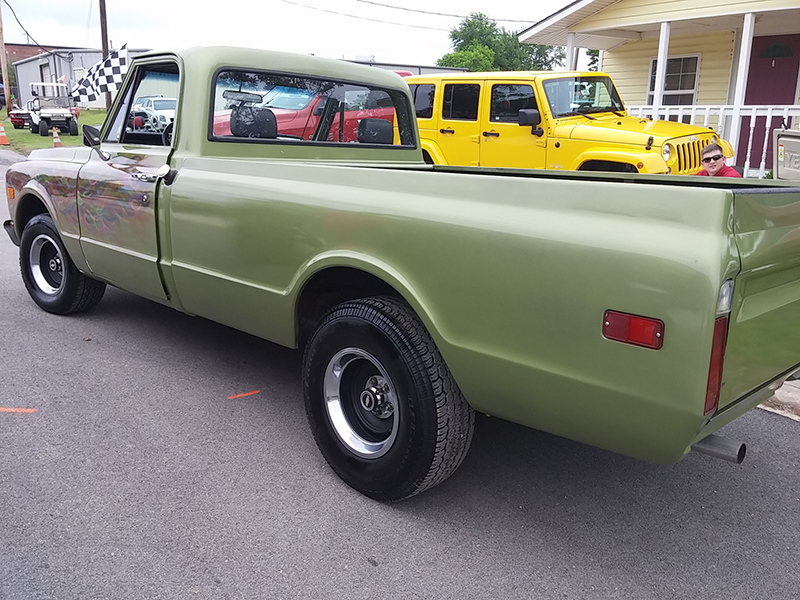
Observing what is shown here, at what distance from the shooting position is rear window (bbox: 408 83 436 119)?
925cm

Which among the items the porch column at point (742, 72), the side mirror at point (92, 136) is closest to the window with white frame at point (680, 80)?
the porch column at point (742, 72)

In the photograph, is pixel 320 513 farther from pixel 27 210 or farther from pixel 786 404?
pixel 27 210

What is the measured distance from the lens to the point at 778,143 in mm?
5293

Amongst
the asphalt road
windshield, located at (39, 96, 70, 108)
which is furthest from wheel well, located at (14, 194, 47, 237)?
windshield, located at (39, 96, 70, 108)

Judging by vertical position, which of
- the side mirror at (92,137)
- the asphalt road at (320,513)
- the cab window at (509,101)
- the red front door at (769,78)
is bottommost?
the asphalt road at (320,513)

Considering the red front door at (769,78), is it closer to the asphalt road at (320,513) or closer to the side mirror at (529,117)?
the side mirror at (529,117)

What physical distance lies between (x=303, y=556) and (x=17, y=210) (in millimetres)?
4008

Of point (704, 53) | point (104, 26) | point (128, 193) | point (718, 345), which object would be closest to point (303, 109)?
point (128, 193)

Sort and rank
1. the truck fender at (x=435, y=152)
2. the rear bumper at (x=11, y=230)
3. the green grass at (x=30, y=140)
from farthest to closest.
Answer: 1. the green grass at (x=30, y=140)
2. the truck fender at (x=435, y=152)
3. the rear bumper at (x=11, y=230)

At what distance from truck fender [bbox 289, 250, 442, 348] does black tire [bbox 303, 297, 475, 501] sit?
0.36 feet

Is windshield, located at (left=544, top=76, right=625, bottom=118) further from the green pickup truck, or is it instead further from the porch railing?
the green pickup truck

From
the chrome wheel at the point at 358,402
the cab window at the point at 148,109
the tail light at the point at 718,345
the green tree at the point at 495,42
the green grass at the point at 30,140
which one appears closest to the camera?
the tail light at the point at 718,345

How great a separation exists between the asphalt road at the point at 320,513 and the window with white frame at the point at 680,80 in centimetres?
1214

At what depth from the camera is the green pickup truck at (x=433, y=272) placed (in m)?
1.97
